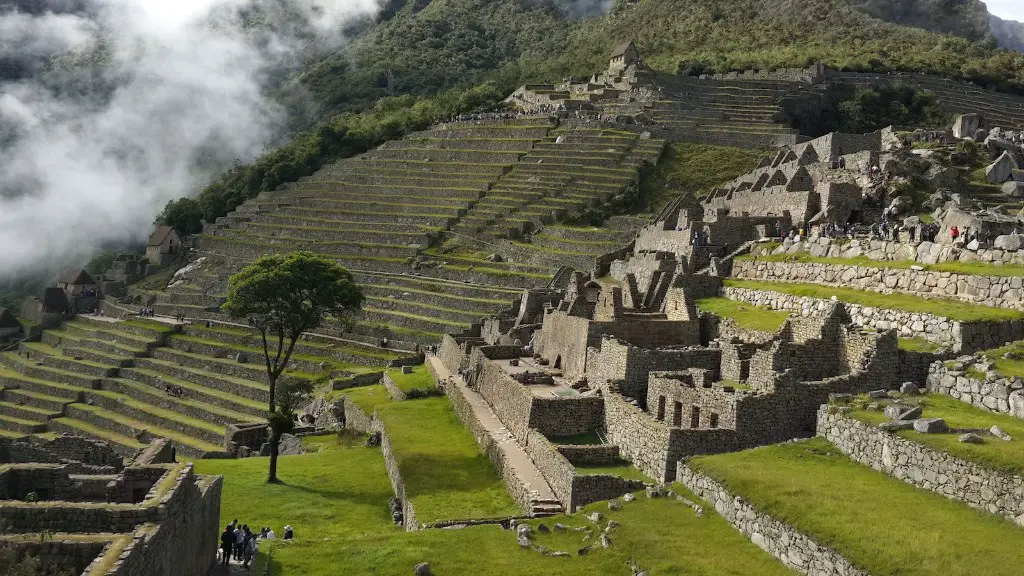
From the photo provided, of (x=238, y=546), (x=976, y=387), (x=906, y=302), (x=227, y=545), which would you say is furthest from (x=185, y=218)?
(x=976, y=387)

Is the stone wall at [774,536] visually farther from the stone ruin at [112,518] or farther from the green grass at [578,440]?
the stone ruin at [112,518]

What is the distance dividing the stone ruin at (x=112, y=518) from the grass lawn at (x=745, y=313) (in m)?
12.4

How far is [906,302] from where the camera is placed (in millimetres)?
19391

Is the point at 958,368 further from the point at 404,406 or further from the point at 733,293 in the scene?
the point at 404,406

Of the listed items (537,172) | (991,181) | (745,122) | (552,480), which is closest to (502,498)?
(552,480)

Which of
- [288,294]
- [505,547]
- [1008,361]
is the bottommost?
[505,547]

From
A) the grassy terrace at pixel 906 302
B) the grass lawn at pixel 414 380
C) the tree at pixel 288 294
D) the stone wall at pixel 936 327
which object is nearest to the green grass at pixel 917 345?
the stone wall at pixel 936 327

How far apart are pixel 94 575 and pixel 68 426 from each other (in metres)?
37.6

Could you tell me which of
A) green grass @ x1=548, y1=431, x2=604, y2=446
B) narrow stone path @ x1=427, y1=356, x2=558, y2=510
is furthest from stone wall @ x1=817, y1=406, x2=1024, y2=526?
green grass @ x1=548, y1=431, x2=604, y2=446

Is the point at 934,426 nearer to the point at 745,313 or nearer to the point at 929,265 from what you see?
the point at 929,265

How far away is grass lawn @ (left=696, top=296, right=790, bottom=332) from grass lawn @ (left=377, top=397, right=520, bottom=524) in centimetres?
690

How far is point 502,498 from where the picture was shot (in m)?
19.2

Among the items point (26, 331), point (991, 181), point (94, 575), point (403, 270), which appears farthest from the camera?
point (26, 331)

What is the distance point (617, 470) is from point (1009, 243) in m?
10.1
